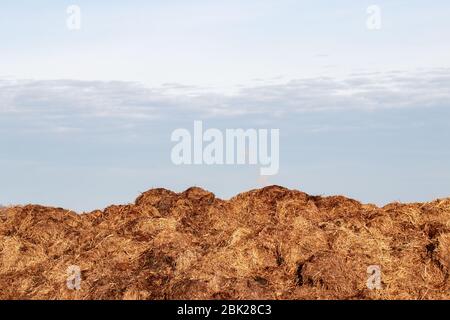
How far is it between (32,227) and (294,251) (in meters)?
9.39

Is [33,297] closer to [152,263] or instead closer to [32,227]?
[152,263]

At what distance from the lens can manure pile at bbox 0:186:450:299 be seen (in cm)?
1781

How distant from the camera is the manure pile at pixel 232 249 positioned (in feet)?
58.4

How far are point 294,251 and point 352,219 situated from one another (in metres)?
4.19

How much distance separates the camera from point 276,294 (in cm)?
1756

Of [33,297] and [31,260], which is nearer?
[33,297]

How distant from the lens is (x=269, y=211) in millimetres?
24828

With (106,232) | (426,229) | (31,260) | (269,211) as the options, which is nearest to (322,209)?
(269,211)

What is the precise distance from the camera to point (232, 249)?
1948cm
